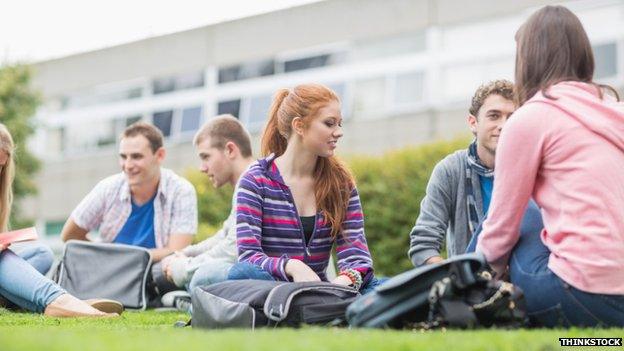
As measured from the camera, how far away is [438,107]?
19.5 meters

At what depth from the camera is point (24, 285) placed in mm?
5602

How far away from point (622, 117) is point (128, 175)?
4.53 m

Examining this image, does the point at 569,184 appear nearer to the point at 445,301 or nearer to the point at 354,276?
the point at 445,301

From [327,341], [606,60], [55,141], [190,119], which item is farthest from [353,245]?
[55,141]

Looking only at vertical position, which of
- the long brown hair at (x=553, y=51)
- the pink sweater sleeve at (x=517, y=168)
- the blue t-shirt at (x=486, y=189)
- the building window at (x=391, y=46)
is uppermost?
the building window at (x=391, y=46)

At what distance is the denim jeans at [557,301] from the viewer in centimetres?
344

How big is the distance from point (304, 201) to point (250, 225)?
0.36m

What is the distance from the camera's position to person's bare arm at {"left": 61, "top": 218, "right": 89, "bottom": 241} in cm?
748

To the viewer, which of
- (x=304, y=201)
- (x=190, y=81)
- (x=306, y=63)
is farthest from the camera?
(x=190, y=81)

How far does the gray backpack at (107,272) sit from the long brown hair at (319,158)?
201 centimetres

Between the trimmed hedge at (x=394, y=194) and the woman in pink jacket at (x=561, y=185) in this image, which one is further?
the trimmed hedge at (x=394, y=194)

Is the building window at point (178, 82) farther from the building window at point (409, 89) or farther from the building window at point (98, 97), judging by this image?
the building window at point (409, 89)

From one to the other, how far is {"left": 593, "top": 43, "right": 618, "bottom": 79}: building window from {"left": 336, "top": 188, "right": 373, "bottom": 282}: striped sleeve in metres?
13.2

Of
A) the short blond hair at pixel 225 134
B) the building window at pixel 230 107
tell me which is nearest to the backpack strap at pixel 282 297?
the short blond hair at pixel 225 134
